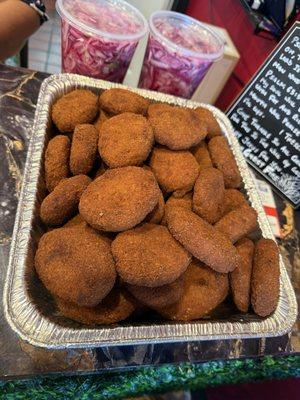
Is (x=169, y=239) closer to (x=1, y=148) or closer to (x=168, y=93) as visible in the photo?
(x=1, y=148)

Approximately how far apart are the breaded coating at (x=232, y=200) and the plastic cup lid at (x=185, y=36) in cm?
51

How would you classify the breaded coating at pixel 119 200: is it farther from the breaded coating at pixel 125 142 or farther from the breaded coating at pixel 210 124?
the breaded coating at pixel 210 124

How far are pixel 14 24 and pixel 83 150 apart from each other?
3.02ft

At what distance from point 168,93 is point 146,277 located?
90 centimetres

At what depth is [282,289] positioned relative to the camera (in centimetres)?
99

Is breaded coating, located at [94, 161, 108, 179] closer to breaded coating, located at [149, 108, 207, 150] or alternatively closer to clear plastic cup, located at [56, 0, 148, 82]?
breaded coating, located at [149, 108, 207, 150]

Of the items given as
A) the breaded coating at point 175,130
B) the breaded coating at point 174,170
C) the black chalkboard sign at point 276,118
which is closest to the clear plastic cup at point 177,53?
the black chalkboard sign at point 276,118

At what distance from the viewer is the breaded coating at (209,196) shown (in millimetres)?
939

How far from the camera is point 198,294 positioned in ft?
2.90

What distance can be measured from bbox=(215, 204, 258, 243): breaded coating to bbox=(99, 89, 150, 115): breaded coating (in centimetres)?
42

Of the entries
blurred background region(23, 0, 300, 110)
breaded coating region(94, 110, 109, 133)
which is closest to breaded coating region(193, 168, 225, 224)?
breaded coating region(94, 110, 109, 133)

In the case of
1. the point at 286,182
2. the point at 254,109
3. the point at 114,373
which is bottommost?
the point at 114,373

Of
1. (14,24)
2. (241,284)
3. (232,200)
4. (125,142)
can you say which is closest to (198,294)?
(241,284)

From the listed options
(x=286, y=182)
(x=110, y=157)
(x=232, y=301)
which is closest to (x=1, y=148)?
(x=110, y=157)
